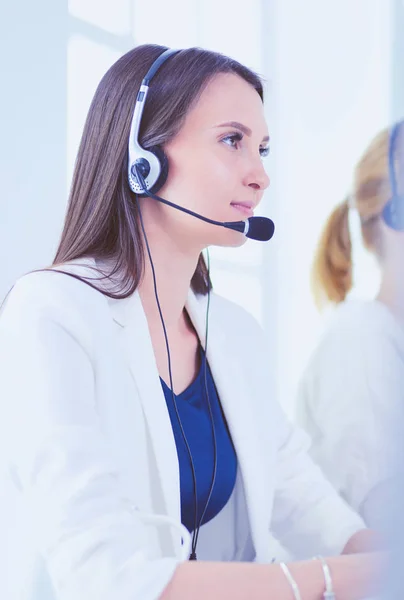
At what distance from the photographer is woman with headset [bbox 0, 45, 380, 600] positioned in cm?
80

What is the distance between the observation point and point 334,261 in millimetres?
1540

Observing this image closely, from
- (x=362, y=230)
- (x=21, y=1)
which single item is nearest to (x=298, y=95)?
(x=362, y=230)

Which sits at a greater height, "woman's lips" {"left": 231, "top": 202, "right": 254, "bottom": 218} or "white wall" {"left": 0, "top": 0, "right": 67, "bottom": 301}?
"white wall" {"left": 0, "top": 0, "right": 67, "bottom": 301}

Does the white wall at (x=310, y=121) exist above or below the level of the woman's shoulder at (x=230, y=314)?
above

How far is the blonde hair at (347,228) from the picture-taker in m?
1.40

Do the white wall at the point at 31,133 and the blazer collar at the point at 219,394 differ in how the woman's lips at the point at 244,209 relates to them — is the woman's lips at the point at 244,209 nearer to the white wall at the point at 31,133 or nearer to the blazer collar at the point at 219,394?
the blazer collar at the point at 219,394

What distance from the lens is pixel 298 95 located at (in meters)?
1.83

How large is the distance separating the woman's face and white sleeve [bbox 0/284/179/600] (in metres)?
0.29

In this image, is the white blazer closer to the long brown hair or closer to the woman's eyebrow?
the long brown hair

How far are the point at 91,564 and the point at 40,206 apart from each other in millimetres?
801

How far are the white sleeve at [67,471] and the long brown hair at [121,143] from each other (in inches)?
8.1

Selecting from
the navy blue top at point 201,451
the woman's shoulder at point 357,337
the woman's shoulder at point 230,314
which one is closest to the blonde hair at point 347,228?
the woman's shoulder at point 357,337

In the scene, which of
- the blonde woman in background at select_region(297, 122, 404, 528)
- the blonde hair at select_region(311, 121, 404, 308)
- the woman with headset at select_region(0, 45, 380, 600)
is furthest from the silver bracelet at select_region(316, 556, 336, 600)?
the blonde hair at select_region(311, 121, 404, 308)

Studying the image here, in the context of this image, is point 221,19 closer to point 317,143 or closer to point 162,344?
point 317,143
